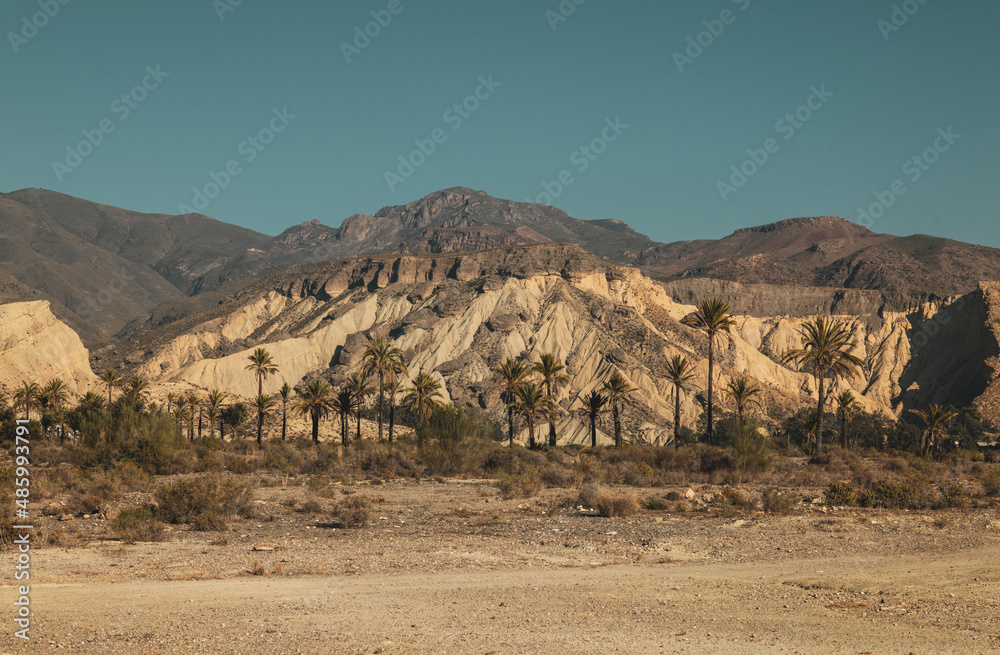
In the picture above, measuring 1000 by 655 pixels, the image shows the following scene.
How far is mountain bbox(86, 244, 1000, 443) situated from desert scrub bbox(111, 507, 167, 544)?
8068 cm

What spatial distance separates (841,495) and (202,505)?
59.3 feet

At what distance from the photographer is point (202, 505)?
2106 centimetres

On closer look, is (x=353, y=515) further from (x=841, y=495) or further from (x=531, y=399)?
(x=531, y=399)

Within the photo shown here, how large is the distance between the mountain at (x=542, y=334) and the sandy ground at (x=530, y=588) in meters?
79.0

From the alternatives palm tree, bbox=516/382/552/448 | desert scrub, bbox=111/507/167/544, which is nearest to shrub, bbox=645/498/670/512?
desert scrub, bbox=111/507/167/544

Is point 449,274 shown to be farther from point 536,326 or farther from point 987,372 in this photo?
point 987,372

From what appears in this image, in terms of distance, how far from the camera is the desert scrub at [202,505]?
65.0 ft

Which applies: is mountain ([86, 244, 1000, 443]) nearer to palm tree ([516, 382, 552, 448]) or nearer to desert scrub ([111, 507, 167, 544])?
palm tree ([516, 382, 552, 448])

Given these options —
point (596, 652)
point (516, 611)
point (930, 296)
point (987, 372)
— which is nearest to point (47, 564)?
point (516, 611)

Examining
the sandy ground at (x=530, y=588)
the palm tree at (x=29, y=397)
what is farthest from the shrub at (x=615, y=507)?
the palm tree at (x=29, y=397)

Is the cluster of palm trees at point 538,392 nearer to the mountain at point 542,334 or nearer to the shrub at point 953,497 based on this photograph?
the shrub at point 953,497

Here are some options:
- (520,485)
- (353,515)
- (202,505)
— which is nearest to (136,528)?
(202,505)

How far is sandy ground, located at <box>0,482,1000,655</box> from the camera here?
410 inches

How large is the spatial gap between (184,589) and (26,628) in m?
2.85
